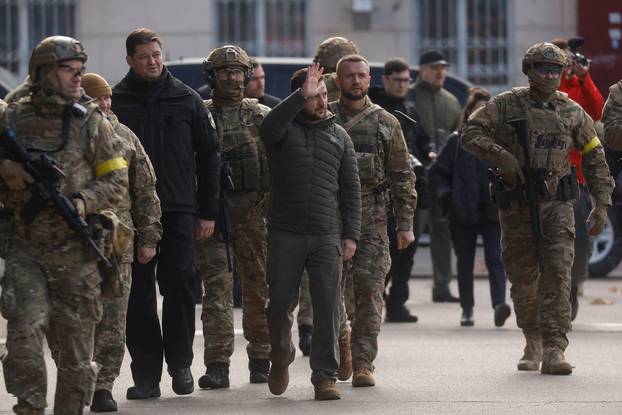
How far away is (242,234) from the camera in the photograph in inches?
426

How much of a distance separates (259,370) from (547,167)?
77.7 inches

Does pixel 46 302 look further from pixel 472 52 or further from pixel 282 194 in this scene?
pixel 472 52

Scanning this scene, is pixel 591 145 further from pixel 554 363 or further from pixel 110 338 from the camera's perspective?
pixel 110 338

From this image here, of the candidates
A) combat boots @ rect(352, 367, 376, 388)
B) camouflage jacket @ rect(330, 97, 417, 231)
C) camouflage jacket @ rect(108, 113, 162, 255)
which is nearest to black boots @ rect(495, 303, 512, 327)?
camouflage jacket @ rect(330, 97, 417, 231)

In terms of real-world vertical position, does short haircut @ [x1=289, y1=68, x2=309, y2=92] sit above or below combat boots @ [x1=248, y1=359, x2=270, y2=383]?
above

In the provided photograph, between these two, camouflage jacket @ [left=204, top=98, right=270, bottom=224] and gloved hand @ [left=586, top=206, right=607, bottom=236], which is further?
gloved hand @ [left=586, top=206, right=607, bottom=236]

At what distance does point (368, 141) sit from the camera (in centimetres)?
1068

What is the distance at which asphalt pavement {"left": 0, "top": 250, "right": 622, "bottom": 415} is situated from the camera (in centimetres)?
962

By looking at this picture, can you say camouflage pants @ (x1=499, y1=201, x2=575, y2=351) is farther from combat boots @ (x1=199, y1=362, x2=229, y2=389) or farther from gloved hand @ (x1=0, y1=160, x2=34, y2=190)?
gloved hand @ (x1=0, y1=160, x2=34, y2=190)

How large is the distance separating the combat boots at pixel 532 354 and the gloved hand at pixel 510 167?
936 mm

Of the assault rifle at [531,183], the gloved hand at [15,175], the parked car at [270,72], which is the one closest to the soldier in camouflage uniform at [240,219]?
the assault rifle at [531,183]

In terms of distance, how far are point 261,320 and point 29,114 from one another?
2.71 meters

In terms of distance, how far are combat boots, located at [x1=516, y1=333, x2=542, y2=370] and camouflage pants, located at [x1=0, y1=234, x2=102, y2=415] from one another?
3.41 meters

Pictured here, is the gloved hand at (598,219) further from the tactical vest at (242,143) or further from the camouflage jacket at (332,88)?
the tactical vest at (242,143)
